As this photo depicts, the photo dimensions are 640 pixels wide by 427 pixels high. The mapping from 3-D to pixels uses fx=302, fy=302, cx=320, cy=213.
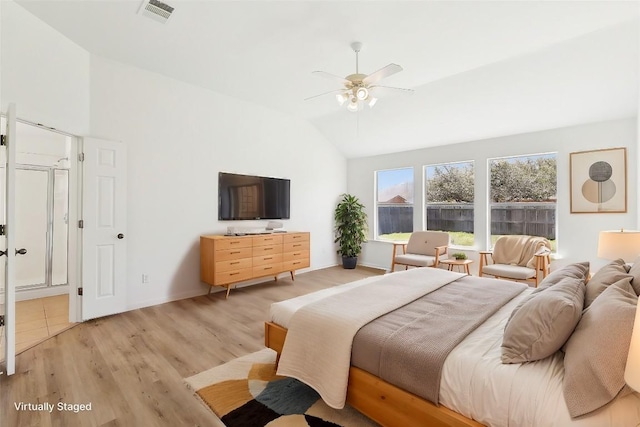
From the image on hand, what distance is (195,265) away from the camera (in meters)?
4.34

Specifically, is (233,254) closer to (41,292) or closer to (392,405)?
(41,292)

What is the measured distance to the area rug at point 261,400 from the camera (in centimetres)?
179

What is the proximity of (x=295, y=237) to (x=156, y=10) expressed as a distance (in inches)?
137

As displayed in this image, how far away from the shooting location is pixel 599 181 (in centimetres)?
405

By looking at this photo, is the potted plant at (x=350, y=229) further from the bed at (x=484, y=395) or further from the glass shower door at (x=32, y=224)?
the glass shower door at (x=32, y=224)

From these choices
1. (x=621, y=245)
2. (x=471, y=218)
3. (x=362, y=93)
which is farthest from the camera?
(x=471, y=218)

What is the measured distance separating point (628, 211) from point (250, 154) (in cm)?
530

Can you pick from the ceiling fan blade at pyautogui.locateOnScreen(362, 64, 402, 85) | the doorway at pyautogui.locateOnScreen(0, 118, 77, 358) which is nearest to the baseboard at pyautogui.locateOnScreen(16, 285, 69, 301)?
the doorway at pyautogui.locateOnScreen(0, 118, 77, 358)

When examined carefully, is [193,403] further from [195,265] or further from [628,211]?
[628,211]

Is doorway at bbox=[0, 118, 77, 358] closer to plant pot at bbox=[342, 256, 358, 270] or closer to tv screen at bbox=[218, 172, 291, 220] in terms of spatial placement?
tv screen at bbox=[218, 172, 291, 220]

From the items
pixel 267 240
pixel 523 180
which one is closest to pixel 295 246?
pixel 267 240

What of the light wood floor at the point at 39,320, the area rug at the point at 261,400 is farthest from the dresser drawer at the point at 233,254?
the area rug at the point at 261,400

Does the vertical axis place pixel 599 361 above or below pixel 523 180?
below

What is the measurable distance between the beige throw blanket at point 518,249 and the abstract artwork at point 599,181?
2.14 feet
